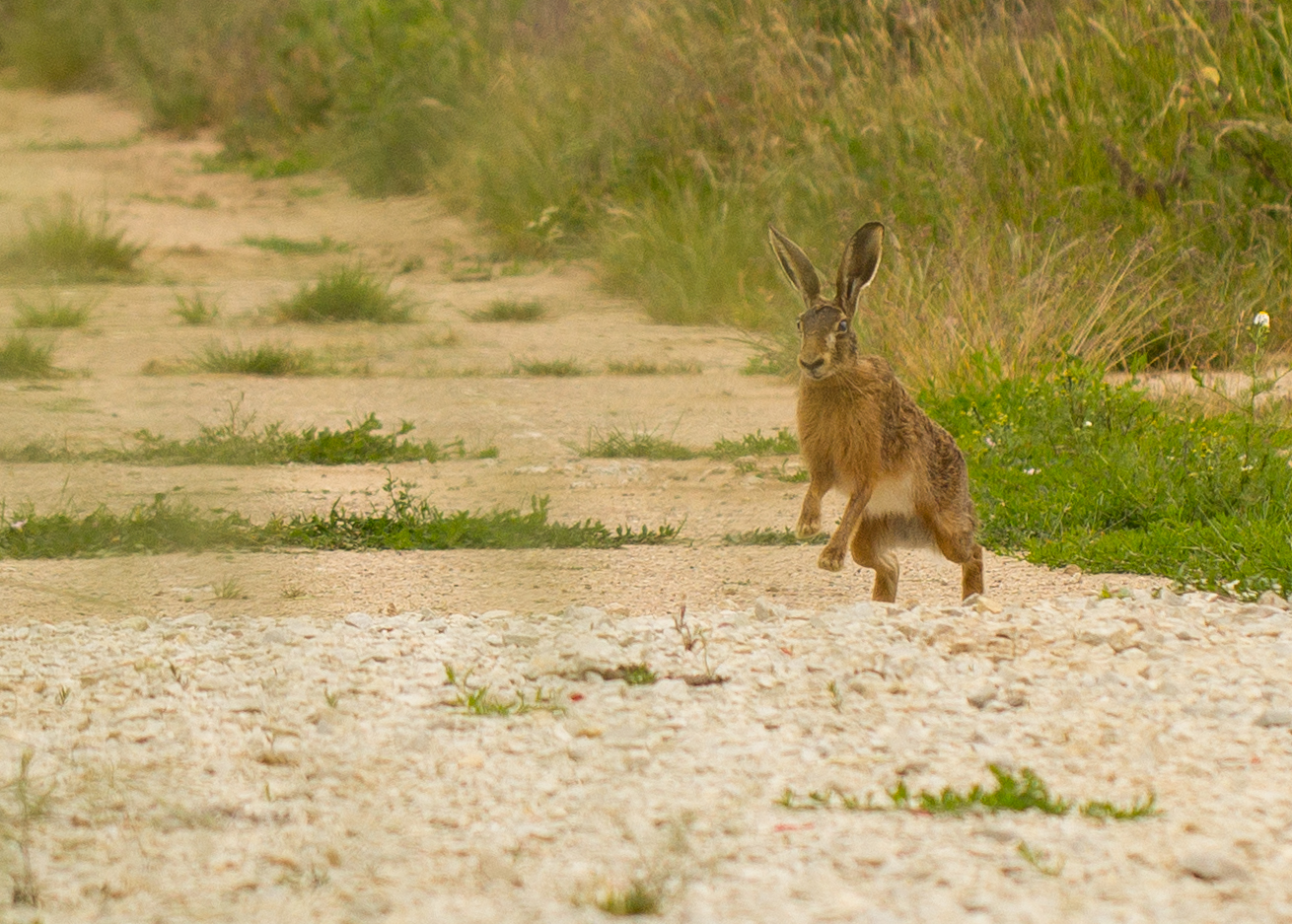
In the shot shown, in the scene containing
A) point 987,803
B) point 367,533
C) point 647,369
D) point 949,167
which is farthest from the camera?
point 647,369

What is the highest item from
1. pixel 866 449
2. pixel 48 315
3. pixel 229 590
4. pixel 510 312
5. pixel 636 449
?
pixel 48 315

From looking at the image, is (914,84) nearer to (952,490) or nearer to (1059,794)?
(952,490)

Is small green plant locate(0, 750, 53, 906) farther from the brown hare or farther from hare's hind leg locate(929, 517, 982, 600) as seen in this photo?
hare's hind leg locate(929, 517, 982, 600)

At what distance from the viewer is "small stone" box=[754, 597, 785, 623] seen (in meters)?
3.33

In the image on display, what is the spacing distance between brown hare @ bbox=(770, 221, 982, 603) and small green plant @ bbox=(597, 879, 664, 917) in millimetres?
1308

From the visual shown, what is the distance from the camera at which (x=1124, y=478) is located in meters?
4.53

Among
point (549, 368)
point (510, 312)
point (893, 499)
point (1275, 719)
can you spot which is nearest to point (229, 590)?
point (893, 499)

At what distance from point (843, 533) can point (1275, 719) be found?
0.92 meters

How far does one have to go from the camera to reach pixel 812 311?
9.73 feet

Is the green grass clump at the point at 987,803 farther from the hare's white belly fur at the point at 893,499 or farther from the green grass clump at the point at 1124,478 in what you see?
the green grass clump at the point at 1124,478

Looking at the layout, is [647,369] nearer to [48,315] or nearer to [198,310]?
[198,310]

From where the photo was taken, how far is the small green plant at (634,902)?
1812 mm

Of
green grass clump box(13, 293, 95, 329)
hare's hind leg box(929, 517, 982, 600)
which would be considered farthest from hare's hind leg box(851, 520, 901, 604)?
green grass clump box(13, 293, 95, 329)

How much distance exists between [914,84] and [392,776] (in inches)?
267
